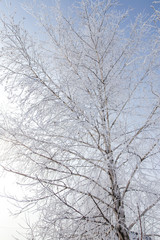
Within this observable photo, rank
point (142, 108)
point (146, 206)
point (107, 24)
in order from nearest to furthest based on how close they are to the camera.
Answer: point (146, 206), point (142, 108), point (107, 24)

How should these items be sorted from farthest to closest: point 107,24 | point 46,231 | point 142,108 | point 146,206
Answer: point 107,24 < point 142,108 < point 46,231 < point 146,206

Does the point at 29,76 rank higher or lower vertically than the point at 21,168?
higher

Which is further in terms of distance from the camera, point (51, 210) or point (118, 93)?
point (118, 93)

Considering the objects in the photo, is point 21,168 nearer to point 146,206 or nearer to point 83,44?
point 146,206

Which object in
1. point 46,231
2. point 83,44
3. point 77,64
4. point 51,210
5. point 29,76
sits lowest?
point 46,231

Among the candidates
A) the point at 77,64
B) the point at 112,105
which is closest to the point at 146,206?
the point at 112,105

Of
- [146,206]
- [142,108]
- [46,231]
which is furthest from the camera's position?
[142,108]

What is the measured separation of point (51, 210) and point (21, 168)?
70 cm

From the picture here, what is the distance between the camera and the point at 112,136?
103 inches

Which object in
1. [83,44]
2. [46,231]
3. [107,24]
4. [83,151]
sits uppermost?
[107,24]

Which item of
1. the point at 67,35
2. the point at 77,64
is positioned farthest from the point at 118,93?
A: the point at 67,35

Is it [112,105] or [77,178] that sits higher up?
[112,105]

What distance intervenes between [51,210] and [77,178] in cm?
53

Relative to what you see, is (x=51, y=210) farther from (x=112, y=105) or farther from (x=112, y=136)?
(x=112, y=105)
